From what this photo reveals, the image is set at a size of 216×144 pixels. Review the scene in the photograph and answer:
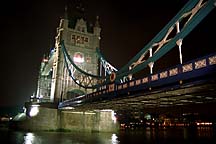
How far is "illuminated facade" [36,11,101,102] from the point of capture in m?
52.4

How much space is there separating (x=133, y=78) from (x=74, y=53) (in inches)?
1309

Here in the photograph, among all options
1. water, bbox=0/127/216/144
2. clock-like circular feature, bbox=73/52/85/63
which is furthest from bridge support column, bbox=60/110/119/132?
clock-like circular feature, bbox=73/52/85/63

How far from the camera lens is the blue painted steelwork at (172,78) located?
557 inches

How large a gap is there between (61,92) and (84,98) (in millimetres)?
20244

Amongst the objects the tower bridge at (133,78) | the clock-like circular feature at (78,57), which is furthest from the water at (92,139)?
the clock-like circular feature at (78,57)

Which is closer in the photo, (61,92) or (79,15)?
(61,92)

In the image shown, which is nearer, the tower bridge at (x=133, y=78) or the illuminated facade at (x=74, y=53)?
the tower bridge at (x=133, y=78)

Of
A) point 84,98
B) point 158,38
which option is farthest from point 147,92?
point 84,98

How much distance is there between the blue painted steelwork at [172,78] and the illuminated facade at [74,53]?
88.9ft

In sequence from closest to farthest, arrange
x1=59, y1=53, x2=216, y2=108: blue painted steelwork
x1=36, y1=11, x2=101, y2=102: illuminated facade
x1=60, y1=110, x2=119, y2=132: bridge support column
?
x1=59, y1=53, x2=216, y2=108: blue painted steelwork < x1=60, y1=110, x2=119, y2=132: bridge support column < x1=36, y1=11, x2=101, y2=102: illuminated facade

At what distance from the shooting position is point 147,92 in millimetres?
19734

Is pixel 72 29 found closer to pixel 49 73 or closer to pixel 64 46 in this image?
pixel 64 46

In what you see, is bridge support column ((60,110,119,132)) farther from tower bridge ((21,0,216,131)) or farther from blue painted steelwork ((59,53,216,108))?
blue painted steelwork ((59,53,216,108))

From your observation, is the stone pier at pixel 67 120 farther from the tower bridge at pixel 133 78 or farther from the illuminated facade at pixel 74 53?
the illuminated facade at pixel 74 53
